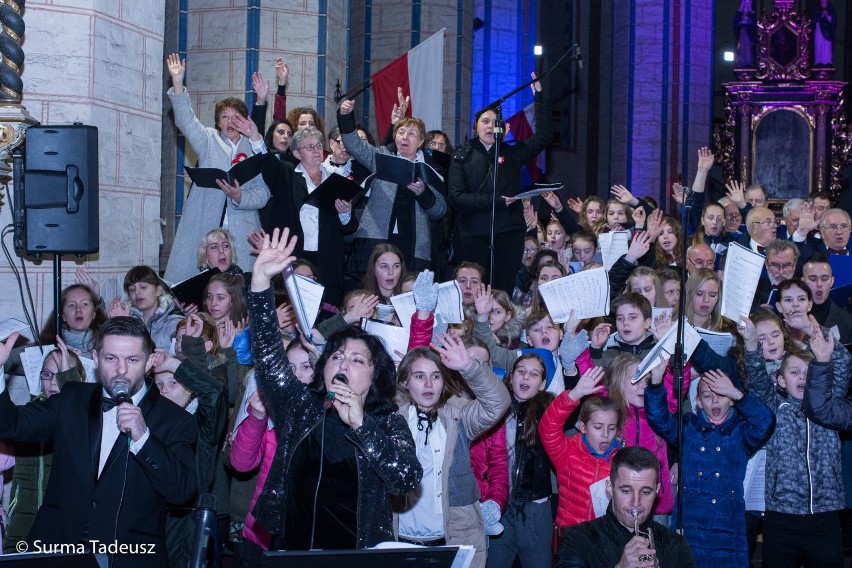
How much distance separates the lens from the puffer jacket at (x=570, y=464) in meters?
4.43

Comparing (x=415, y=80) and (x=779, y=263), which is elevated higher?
(x=415, y=80)

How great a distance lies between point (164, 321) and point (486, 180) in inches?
94.9

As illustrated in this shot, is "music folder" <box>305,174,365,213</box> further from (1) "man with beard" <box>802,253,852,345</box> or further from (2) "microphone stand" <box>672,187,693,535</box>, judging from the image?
(1) "man with beard" <box>802,253,852,345</box>

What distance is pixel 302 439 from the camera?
10.8ft

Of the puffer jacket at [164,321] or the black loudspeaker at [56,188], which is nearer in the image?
the black loudspeaker at [56,188]

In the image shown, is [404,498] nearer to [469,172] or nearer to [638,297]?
[638,297]

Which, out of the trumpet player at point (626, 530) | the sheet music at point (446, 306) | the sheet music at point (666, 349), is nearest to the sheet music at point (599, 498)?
the sheet music at point (666, 349)

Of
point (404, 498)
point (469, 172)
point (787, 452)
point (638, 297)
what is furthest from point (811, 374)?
point (469, 172)

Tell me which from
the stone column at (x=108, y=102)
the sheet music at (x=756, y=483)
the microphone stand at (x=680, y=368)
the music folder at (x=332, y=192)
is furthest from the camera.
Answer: the music folder at (x=332, y=192)

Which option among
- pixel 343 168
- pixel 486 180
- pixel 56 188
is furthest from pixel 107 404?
pixel 486 180

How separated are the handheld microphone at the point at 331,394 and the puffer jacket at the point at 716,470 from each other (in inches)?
66.6

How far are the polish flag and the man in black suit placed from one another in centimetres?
502

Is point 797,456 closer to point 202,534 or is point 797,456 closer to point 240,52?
point 202,534

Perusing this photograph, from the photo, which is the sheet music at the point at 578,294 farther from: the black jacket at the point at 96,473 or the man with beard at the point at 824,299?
the black jacket at the point at 96,473
